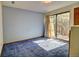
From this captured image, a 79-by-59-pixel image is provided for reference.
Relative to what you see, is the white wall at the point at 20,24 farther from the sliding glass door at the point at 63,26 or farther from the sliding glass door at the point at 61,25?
the sliding glass door at the point at 63,26

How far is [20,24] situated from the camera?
19.1 feet

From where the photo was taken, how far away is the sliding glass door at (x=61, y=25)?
18.4ft

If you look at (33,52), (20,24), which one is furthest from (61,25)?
(33,52)

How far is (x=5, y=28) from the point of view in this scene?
4984 millimetres

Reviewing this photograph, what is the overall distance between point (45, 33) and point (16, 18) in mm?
2795

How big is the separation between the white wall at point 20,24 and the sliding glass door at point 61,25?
121cm

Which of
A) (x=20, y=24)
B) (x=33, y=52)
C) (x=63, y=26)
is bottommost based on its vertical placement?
(x=33, y=52)

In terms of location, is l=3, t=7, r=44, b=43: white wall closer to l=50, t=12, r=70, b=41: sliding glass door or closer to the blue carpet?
l=50, t=12, r=70, b=41: sliding glass door

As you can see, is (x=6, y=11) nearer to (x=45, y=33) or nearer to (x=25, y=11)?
(x=25, y=11)

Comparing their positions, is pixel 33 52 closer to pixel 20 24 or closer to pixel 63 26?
pixel 20 24

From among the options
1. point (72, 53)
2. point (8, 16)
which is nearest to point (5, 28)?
point (8, 16)

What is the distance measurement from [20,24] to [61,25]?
105 inches

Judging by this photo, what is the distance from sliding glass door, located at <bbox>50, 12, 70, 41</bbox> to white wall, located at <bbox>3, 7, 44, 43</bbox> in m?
1.21

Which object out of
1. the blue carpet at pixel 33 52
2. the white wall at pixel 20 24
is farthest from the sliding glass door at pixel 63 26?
the blue carpet at pixel 33 52
